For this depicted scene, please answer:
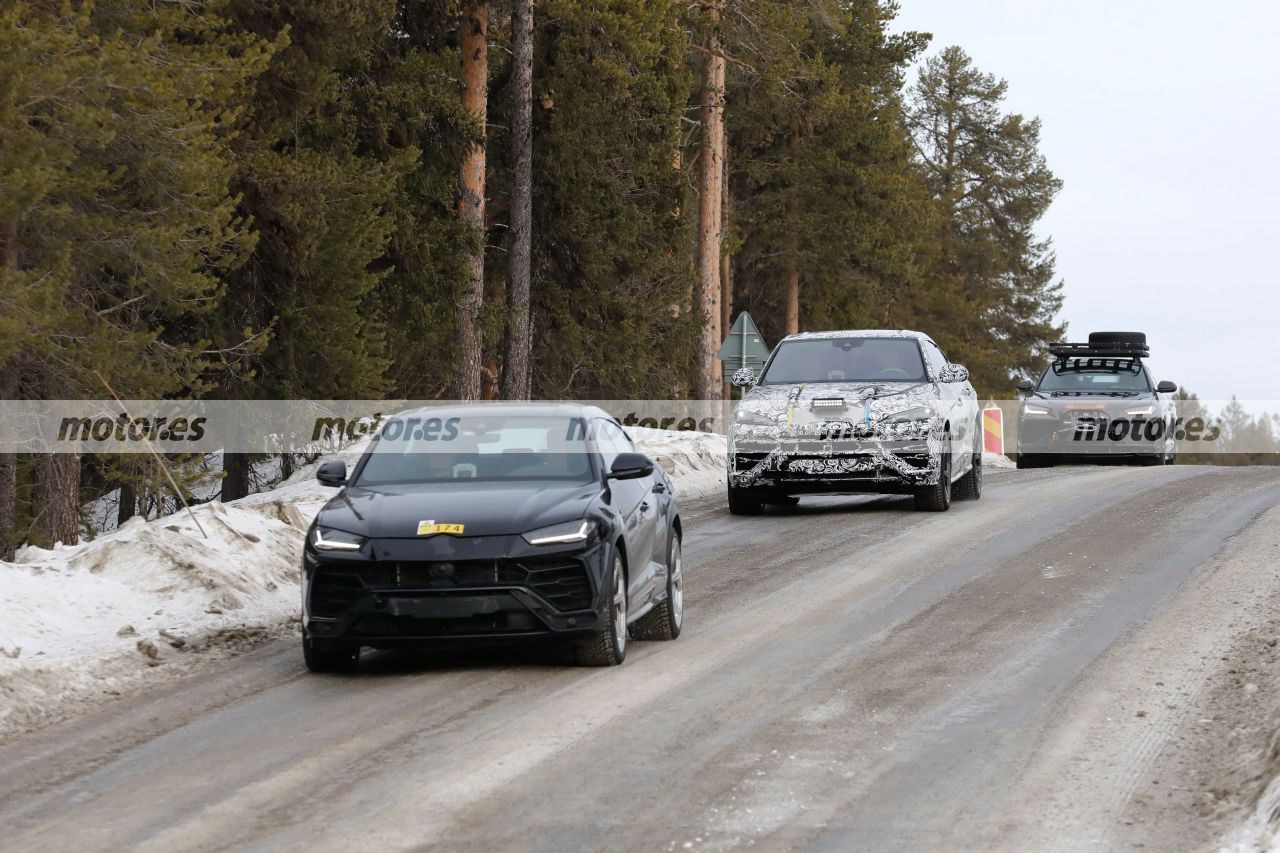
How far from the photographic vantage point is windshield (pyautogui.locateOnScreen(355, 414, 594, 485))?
34.1 feet

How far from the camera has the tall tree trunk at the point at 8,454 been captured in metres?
18.2

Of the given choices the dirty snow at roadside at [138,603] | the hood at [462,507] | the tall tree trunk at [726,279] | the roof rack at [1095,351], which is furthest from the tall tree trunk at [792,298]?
the hood at [462,507]

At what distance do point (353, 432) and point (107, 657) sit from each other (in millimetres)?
16415

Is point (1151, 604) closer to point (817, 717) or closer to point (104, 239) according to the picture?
point (817, 717)

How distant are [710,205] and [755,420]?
59.8 feet

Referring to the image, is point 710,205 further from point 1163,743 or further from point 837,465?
point 1163,743

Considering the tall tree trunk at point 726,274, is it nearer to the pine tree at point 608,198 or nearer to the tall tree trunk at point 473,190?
the pine tree at point 608,198

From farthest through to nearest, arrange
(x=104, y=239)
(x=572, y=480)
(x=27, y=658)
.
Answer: (x=104, y=239) → (x=572, y=480) → (x=27, y=658)

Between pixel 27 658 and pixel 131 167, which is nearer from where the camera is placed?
pixel 27 658

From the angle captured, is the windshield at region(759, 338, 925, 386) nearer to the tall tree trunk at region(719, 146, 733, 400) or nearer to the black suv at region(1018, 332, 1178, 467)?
the black suv at region(1018, 332, 1178, 467)

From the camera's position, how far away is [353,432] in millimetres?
26359

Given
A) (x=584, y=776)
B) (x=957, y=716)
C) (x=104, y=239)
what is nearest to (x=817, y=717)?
(x=957, y=716)

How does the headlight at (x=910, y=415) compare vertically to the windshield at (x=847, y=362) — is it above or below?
below

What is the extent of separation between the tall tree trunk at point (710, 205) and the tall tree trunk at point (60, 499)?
54.5 ft
